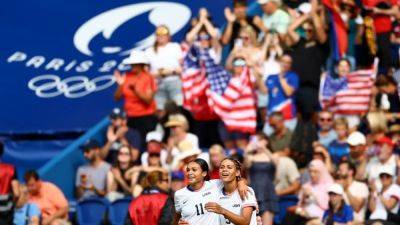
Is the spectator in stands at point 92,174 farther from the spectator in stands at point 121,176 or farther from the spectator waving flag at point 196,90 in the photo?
the spectator waving flag at point 196,90

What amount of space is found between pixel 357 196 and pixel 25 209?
409 cm

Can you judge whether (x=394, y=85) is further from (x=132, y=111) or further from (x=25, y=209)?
(x=25, y=209)

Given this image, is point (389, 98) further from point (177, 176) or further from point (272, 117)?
point (177, 176)

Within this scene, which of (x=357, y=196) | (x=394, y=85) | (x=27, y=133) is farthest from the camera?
(x=27, y=133)

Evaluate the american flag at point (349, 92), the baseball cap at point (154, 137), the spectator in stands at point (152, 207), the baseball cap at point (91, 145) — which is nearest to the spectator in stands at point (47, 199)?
the baseball cap at point (91, 145)

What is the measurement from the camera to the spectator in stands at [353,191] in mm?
20156

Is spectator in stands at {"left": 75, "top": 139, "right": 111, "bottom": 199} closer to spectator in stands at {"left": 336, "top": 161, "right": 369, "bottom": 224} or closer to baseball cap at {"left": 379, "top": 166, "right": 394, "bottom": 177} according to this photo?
spectator in stands at {"left": 336, "top": 161, "right": 369, "bottom": 224}

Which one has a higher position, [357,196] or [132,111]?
[132,111]

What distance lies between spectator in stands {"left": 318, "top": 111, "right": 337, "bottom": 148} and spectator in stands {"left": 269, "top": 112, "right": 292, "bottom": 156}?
0.42m

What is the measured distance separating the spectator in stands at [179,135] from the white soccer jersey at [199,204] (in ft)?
17.6

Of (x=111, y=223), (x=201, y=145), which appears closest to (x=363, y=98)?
(x=201, y=145)

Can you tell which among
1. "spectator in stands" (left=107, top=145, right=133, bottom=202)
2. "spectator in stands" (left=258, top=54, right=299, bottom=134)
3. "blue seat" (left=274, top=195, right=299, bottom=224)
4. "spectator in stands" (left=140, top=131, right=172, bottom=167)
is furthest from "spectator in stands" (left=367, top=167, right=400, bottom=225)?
"spectator in stands" (left=107, top=145, right=133, bottom=202)

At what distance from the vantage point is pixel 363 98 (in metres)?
22.1

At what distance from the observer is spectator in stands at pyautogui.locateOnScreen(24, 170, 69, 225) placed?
20.6m
